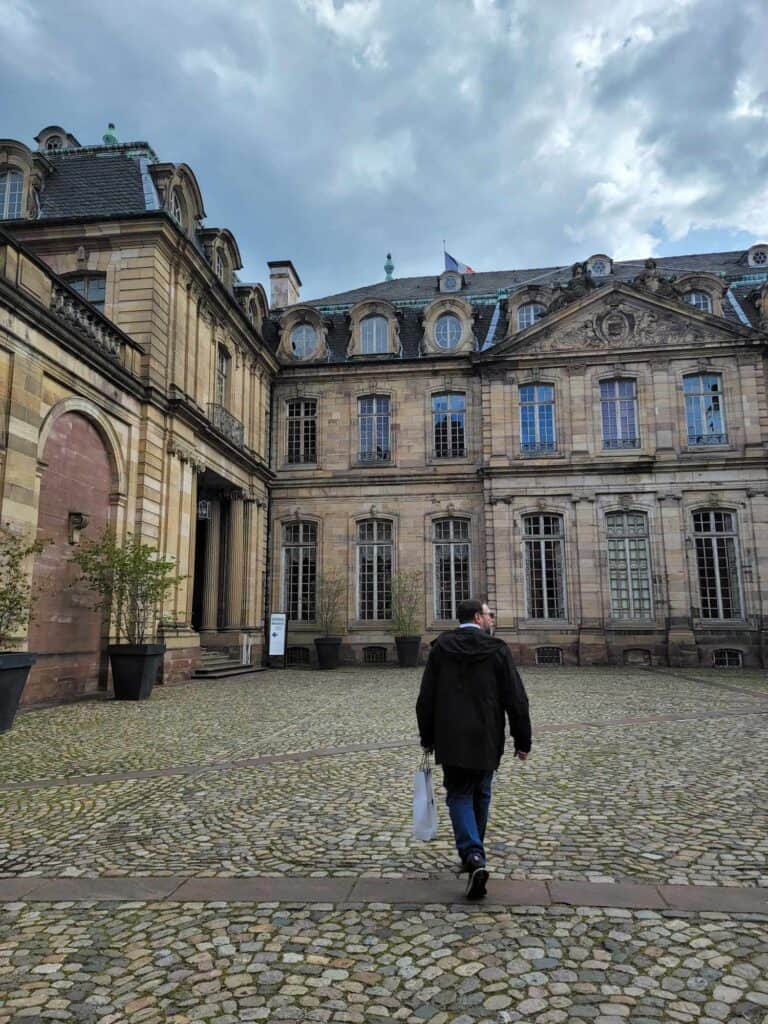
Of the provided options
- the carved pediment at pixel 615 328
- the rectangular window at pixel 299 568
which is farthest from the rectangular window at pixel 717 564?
the rectangular window at pixel 299 568

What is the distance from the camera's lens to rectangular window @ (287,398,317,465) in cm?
2245

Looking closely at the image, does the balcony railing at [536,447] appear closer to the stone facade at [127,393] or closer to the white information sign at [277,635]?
the stone facade at [127,393]

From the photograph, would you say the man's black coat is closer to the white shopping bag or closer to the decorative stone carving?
the white shopping bag

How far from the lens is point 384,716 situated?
32.0 ft

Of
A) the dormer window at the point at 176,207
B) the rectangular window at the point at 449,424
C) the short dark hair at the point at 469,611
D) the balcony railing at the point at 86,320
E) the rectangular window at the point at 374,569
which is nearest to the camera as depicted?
the short dark hair at the point at 469,611

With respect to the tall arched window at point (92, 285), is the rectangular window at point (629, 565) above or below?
below

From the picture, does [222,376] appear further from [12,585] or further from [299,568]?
[12,585]

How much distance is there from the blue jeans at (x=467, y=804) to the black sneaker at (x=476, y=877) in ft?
0.11

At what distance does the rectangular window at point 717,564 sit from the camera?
64.2 ft

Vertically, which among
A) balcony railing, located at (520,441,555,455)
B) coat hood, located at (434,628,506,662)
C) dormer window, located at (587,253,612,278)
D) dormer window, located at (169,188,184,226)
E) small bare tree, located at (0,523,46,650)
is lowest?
coat hood, located at (434,628,506,662)

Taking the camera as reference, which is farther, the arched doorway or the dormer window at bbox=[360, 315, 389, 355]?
the dormer window at bbox=[360, 315, 389, 355]

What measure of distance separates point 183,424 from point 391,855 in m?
12.6

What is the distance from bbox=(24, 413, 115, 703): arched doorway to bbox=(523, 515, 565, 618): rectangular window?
462 inches

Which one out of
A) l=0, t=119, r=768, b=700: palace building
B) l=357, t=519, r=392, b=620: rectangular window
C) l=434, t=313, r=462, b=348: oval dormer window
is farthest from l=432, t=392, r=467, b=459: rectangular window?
l=357, t=519, r=392, b=620: rectangular window
